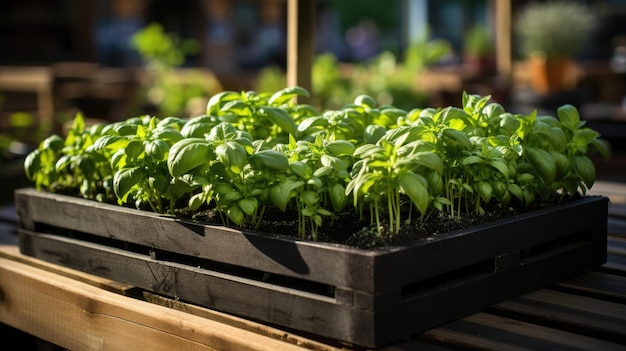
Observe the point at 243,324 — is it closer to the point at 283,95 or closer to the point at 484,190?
the point at 484,190

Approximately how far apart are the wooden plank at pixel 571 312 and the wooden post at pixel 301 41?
76.4 inches

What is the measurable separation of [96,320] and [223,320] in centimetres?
29

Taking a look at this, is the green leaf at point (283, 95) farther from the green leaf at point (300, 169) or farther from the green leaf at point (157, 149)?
the green leaf at point (300, 169)

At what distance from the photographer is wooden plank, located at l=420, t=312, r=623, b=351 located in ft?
4.37

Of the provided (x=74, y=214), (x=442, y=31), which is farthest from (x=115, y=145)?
(x=442, y=31)

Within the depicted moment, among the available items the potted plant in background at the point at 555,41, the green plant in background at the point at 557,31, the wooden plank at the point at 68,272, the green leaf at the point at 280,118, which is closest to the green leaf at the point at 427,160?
the green leaf at the point at 280,118

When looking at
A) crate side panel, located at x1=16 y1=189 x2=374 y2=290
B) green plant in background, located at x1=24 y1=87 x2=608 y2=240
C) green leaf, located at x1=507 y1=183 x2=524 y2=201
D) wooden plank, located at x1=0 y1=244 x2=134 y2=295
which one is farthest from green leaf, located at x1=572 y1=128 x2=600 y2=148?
wooden plank, located at x1=0 y1=244 x2=134 y2=295

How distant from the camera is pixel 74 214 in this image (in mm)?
1885

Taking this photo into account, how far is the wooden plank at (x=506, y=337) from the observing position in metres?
1.33

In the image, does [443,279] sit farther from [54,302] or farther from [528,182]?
[54,302]

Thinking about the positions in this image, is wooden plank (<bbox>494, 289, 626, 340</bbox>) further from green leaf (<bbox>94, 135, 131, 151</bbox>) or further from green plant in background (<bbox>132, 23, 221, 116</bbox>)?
green plant in background (<bbox>132, 23, 221, 116</bbox>)

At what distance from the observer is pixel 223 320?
1513mm

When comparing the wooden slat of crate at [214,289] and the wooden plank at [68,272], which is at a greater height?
the wooden slat of crate at [214,289]

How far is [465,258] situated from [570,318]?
0.21 m
